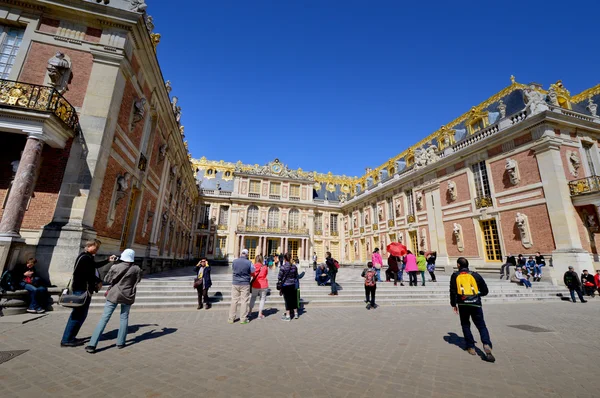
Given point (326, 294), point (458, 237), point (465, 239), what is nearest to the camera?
point (326, 294)

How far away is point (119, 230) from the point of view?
35.0ft

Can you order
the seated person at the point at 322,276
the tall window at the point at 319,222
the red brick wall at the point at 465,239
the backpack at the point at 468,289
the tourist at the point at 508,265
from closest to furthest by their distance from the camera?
the backpack at the point at 468,289, the seated person at the point at 322,276, the tourist at the point at 508,265, the red brick wall at the point at 465,239, the tall window at the point at 319,222

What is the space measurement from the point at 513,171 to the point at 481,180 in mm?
2278

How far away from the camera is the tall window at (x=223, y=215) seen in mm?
34219

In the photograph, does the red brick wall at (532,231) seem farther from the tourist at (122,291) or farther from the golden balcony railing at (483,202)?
the tourist at (122,291)

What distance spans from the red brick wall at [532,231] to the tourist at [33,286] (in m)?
20.8

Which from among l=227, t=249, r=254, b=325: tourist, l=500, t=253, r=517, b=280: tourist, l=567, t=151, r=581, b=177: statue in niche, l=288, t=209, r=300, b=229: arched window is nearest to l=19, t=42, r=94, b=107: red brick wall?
l=227, t=249, r=254, b=325: tourist

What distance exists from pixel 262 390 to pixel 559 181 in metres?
18.0

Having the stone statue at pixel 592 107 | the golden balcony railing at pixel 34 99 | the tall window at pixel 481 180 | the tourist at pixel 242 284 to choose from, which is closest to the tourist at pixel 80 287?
the tourist at pixel 242 284

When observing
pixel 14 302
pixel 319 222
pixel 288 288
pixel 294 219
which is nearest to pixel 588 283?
pixel 288 288

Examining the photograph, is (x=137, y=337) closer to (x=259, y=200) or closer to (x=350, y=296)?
(x=350, y=296)

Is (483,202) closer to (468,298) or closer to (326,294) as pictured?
(326,294)

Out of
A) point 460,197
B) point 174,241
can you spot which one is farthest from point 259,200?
point 460,197

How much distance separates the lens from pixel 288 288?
271 inches
